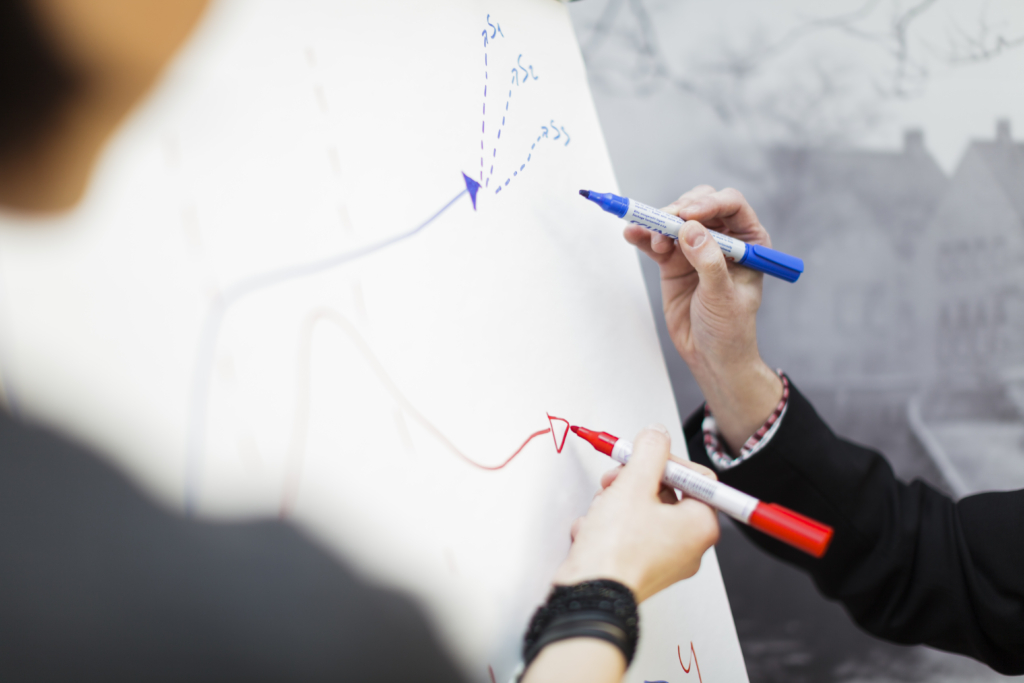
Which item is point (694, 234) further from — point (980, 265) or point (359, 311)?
point (980, 265)

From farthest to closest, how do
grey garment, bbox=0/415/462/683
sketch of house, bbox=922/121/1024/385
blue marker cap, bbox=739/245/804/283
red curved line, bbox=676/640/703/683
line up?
sketch of house, bbox=922/121/1024/385 → blue marker cap, bbox=739/245/804/283 → red curved line, bbox=676/640/703/683 → grey garment, bbox=0/415/462/683

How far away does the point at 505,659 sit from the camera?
0.33 metres

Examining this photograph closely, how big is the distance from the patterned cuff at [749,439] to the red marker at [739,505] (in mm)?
197

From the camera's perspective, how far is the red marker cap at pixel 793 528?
1.12ft

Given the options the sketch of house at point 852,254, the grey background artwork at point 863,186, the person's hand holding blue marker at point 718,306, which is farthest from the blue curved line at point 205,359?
the sketch of house at point 852,254

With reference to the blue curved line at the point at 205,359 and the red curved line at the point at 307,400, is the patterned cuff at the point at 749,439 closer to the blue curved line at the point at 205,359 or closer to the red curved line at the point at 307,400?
the red curved line at the point at 307,400

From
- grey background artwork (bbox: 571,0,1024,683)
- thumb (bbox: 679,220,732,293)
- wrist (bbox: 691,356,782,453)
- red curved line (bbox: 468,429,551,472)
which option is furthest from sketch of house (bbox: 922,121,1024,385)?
red curved line (bbox: 468,429,551,472)

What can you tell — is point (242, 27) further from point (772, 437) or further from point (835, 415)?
point (835, 415)

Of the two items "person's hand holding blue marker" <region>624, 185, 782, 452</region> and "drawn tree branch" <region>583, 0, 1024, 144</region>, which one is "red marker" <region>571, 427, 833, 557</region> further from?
"drawn tree branch" <region>583, 0, 1024, 144</region>

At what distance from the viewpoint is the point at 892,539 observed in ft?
1.90

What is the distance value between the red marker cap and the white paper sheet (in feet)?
0.42

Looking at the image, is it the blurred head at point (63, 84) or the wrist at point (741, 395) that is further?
the wrist at point (741, 395)

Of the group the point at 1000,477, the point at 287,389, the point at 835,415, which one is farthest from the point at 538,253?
the point at 1000,477

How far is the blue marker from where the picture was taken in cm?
47
